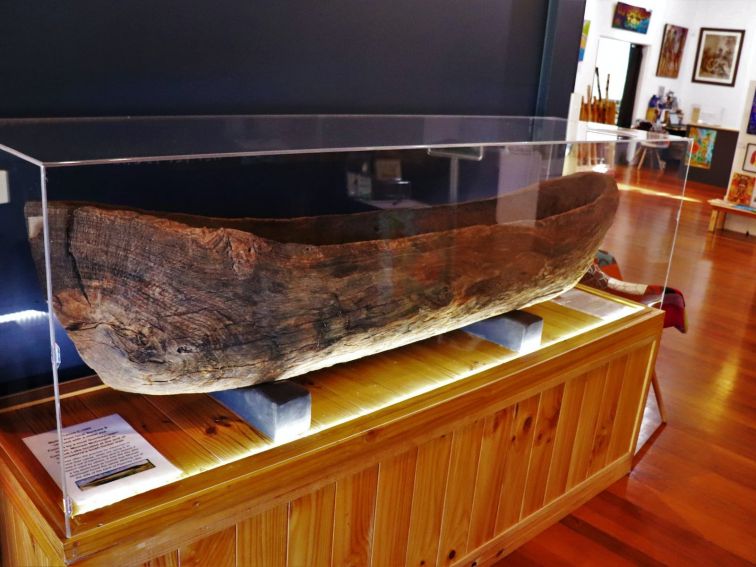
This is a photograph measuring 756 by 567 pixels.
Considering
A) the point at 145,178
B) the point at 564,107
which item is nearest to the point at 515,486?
the point at 145,178

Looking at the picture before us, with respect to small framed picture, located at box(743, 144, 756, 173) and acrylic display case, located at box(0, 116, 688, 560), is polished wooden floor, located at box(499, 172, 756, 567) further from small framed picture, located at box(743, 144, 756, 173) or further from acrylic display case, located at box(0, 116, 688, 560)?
small framed picture, located at box(743, 144, 756, 173)

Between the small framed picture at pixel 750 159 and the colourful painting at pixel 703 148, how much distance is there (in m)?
2.79

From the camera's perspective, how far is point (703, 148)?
9.38m

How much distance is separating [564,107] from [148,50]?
5.84 feet

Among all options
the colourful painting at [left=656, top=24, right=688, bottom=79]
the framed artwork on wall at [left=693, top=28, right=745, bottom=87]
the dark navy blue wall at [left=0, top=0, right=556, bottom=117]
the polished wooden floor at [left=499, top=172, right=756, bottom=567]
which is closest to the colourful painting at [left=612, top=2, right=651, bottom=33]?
the colourful painting at [left=656, top=24, right=688, bottom=79]

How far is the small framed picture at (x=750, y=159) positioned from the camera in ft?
21.2

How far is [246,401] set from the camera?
1.45 meters

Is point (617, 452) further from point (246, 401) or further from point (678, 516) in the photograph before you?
point (246, 401)

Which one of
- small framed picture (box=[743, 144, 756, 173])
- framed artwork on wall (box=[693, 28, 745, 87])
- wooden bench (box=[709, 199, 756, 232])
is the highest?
framed artwork on wall (box=[693, 28, 745, 87])

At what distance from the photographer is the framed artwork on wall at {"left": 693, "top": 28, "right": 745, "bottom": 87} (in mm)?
10148

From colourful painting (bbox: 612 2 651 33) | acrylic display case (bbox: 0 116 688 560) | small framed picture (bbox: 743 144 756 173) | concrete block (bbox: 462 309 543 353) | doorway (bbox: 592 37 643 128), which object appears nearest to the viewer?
acrylic display case (bbox: 0 116 688 560)

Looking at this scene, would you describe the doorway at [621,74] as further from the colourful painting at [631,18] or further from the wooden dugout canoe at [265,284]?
the wooden dugout canoe at [265,284]

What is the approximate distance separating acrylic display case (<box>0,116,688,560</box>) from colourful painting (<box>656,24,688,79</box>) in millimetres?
9003

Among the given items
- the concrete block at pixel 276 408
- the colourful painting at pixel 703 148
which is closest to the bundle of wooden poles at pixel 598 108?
the colourful painting at pixel 703 148
